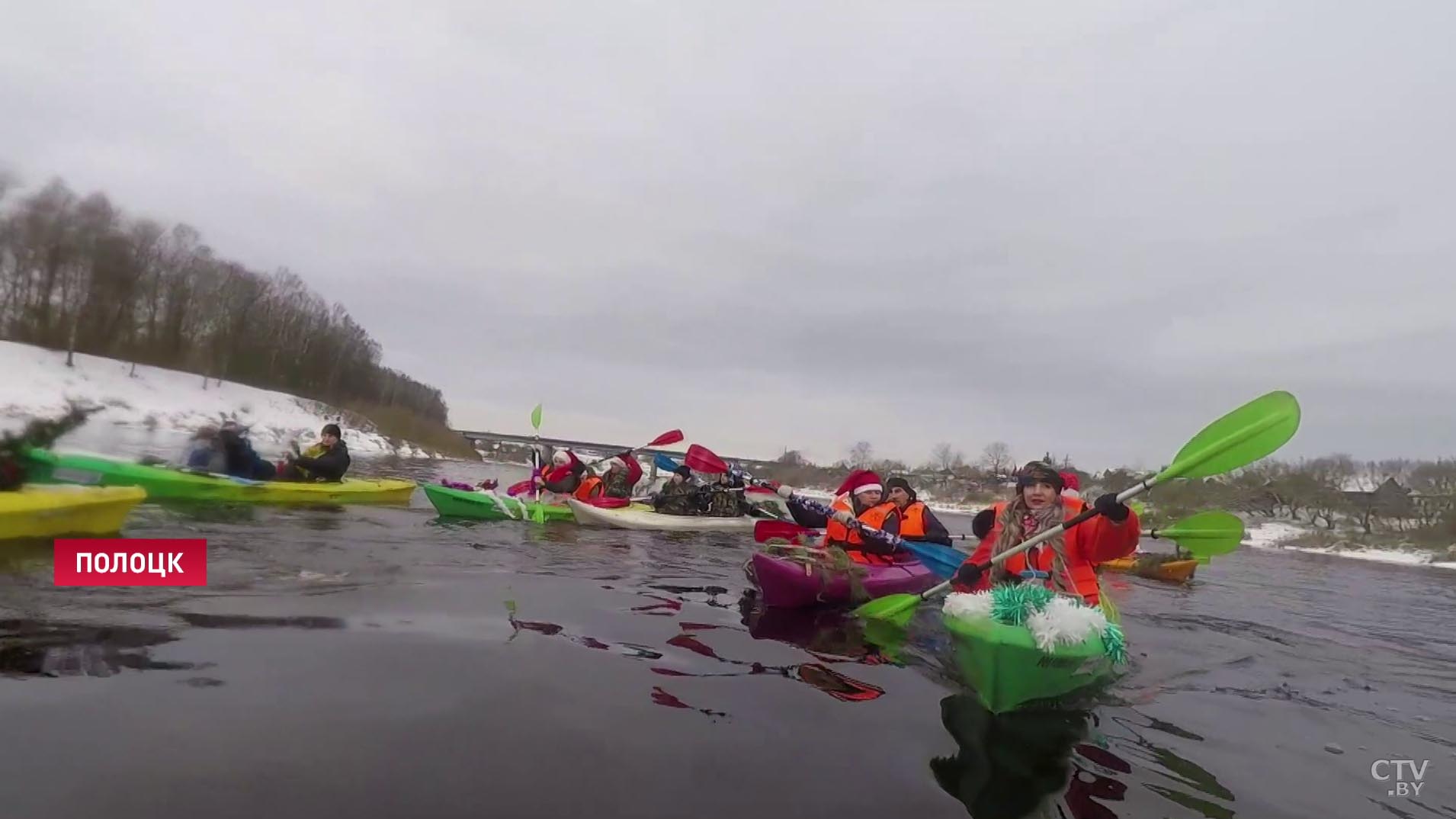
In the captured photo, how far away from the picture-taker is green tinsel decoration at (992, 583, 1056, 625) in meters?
4.70

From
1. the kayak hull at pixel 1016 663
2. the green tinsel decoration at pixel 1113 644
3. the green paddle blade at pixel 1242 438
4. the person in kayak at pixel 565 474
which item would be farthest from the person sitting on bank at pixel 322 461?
the green paddle blade at pixel 1242 438

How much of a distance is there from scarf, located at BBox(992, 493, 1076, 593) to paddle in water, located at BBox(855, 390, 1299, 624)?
24cm

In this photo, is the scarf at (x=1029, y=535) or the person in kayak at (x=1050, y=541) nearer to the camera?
the person in kayak at (x=1050, y=541)

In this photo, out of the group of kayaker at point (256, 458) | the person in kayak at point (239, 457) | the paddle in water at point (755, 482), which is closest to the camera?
the paddle in water at point (755, 482)

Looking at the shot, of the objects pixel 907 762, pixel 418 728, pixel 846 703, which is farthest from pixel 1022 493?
pixel 418 728

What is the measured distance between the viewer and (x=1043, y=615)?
15.0 ft

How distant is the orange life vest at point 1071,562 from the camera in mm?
5738

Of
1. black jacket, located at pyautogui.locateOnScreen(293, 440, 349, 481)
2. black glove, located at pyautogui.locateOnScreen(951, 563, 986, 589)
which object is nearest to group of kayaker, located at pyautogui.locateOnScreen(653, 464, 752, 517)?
black jacket, located at pyautogui.locateOnScreen(293, 440, 349, 481)

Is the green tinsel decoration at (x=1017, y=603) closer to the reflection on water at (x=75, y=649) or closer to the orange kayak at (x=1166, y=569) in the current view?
the reflection on water at (x=75, y=649)

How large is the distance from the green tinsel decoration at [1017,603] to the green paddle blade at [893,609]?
185 cm

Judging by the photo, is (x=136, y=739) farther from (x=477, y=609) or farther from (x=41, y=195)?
(x=41, y=195)

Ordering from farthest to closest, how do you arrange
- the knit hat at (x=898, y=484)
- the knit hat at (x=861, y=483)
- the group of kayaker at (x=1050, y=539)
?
the knit hat at (x=898, y=484), the knit hat at (x=861, y=483), the group of kayaker at (x=1050, y=539)

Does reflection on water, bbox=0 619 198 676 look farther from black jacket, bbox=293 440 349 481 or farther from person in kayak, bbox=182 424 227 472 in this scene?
black jacket, bbox=293 440 349 481

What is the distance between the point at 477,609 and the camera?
670 cm
